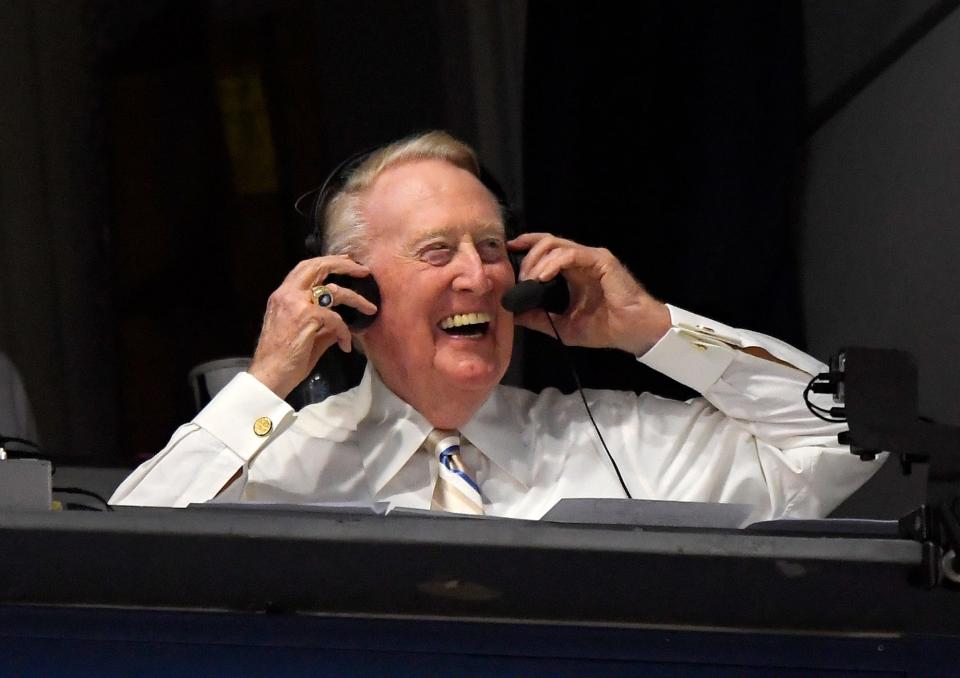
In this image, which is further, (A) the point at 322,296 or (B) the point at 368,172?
(B) the point at 368,172

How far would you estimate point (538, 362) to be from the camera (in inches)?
104

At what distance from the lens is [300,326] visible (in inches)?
67.6

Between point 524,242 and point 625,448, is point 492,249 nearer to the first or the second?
point 524,242

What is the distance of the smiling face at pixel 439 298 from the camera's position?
5.91ft

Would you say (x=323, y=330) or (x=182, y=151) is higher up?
(x=182, y=151)

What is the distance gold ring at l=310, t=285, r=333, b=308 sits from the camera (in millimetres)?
1752

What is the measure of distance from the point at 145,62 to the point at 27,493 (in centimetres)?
219

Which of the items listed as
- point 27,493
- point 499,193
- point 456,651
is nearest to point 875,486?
point 499,193

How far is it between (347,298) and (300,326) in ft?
0.27

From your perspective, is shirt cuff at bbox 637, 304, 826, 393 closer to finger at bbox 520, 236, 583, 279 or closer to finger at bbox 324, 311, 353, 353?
finger at bbox 520, 236, 583, 279

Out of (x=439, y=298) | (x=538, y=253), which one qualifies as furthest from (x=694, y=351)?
(x=439, y=298)

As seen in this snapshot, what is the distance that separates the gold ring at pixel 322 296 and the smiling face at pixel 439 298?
0.34ft

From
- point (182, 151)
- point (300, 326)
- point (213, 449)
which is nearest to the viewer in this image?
point (213, 449)

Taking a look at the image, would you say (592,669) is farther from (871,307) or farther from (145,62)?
(145,62)
